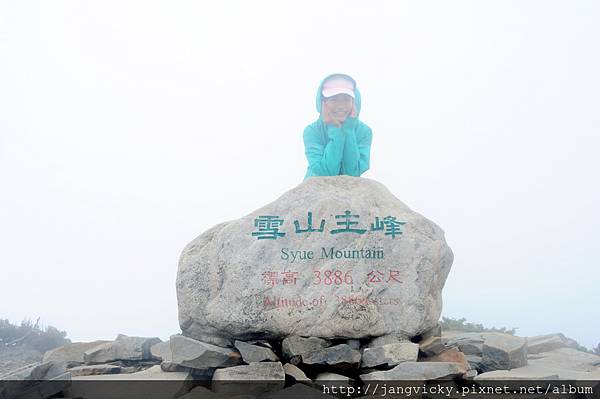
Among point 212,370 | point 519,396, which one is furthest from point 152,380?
point 519,396

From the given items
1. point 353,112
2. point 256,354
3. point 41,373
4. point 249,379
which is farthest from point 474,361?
point 41,373

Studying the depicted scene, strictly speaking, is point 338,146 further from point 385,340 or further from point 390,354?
point 390,354

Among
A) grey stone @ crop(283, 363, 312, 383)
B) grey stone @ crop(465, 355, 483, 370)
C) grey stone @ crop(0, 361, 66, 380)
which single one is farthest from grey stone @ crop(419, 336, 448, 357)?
grey stone @ crop(0, 361, 66, 380)

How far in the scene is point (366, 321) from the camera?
7.54 meters

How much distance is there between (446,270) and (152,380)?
177 inches

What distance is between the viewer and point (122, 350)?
27.8 feet

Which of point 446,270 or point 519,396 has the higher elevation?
point 446,270

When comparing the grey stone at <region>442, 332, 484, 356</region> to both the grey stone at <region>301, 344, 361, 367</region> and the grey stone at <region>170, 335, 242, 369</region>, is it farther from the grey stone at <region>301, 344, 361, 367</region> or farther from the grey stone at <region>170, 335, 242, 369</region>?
the grey stone at <region>170, 335, 242, 369</region>

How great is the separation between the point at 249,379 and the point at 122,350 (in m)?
2.78

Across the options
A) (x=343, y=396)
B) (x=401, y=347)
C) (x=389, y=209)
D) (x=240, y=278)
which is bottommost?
(x=343, y=396)


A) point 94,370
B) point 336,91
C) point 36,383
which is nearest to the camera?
point 36,383

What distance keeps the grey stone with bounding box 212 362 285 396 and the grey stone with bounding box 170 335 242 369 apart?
0.87 feet

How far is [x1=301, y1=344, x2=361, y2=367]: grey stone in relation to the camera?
7.09 meters

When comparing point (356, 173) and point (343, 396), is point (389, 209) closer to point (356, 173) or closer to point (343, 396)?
point (356, 173)
